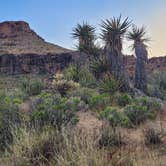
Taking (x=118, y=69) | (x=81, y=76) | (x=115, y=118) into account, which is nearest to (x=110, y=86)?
(x=118, y=69)

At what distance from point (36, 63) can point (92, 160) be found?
4437 centimetres

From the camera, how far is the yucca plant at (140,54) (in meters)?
20.5

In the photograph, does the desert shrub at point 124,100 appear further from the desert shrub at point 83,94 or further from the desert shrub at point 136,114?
the desert shrub at point 136,114

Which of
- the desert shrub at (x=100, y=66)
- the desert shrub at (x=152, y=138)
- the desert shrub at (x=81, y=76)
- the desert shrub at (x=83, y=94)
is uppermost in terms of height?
the desert shrub at (x=100, y=66)

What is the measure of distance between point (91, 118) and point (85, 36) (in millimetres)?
12819

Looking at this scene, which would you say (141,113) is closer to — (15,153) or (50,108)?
(50,108)

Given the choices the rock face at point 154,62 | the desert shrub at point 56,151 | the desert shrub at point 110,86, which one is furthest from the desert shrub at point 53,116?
the rock face at point 154,62

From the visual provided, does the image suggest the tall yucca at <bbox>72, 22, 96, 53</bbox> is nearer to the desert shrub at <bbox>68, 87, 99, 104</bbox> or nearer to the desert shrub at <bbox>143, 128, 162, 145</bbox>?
the desert shrub at <bbox>68, 87, 99, 104</bbox>

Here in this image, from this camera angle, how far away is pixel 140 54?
20.8 meters

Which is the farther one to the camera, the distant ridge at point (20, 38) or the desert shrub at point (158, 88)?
the distant ridge at point (20, 38)

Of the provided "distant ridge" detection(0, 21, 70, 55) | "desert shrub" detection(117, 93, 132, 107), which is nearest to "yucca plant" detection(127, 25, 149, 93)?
"desert shrub" detection(117, 93, 132, 107)

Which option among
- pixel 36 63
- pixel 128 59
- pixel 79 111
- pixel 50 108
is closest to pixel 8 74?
pixel 36 63

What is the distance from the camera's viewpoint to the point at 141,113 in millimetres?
11430

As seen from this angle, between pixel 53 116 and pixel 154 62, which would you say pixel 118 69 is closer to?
pixel 53 116
